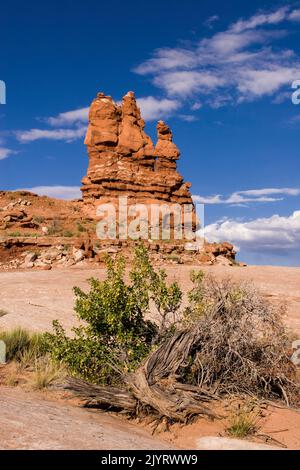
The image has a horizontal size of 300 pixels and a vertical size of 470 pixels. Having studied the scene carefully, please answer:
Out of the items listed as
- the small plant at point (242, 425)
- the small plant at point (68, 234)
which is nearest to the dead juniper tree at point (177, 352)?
the small plant at point (242, 425)

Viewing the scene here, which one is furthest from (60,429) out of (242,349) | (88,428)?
(242,349)

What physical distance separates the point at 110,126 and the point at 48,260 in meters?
24.1

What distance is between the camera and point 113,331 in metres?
7.63

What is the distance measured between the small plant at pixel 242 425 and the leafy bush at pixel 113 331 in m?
1.75

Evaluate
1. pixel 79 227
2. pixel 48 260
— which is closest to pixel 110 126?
pixel 79 227

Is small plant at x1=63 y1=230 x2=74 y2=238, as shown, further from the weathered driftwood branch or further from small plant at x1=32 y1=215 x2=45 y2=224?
the weathered driftwood branch

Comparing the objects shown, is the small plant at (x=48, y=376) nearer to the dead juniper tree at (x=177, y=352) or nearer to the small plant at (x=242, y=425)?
the dead juniper tree at (x=177, y=352)

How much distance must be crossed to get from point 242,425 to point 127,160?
42.1 m

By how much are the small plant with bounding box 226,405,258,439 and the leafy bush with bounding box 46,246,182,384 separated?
1752 millimetres

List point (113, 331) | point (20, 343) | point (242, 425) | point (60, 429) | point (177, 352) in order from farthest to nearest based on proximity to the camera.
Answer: point (20, 343) → point (113, 331) → point (177, 352) → point (242, 425) → point (60, 429)

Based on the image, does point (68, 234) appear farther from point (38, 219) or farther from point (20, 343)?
point (20, 343)

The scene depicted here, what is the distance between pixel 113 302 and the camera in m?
7.50

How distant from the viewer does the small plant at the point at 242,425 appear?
558cm

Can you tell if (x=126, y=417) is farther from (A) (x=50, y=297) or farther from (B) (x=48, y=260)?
(B) (x=48, y=260)
